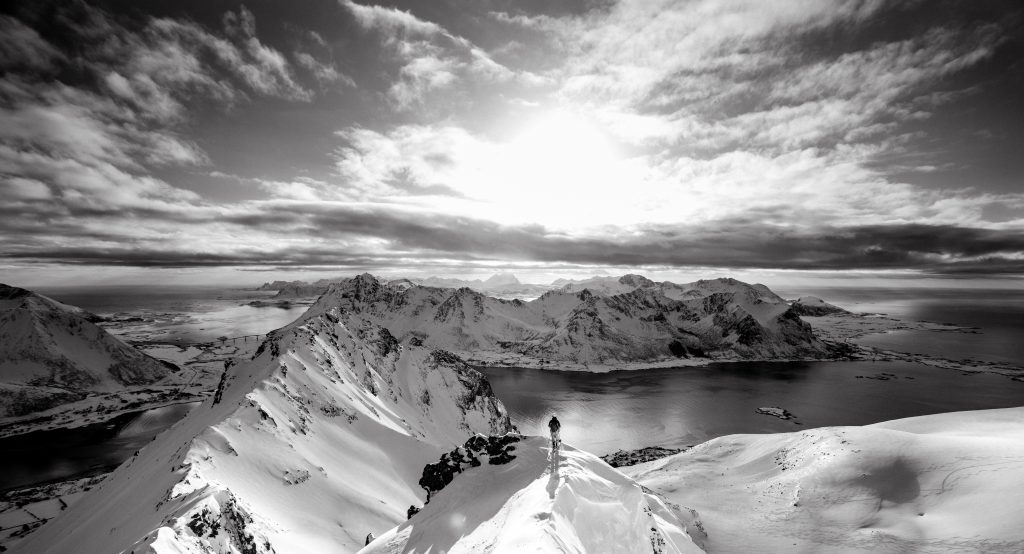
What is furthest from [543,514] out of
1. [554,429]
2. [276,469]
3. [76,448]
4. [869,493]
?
[76,448]

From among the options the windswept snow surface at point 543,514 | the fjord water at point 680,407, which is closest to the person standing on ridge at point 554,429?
the windswept snow surface at point 543,514

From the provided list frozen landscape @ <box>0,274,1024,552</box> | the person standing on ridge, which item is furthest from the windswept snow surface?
the person standing on ridge

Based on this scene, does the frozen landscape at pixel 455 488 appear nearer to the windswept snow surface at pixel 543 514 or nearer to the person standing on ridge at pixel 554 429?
the windswept snow surface at pixel 543 514

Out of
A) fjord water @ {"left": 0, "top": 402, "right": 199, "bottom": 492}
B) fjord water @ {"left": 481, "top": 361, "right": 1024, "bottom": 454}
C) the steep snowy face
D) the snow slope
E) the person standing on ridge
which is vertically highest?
the person standing on ridge

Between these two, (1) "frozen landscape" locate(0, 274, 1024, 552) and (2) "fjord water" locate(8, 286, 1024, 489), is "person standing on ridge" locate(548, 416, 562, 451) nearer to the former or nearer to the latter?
(1) "frozen landscape" locate(0, 274, 1024, 552)

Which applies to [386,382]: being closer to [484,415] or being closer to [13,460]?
[484,415]

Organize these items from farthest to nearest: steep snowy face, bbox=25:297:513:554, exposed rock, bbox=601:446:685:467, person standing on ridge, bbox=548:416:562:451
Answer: exposed rock, bbox=601:446:685:467, steep snowy face, bbox=25:297:513:554, person standing on ridge, bbox=548:416:562:451
